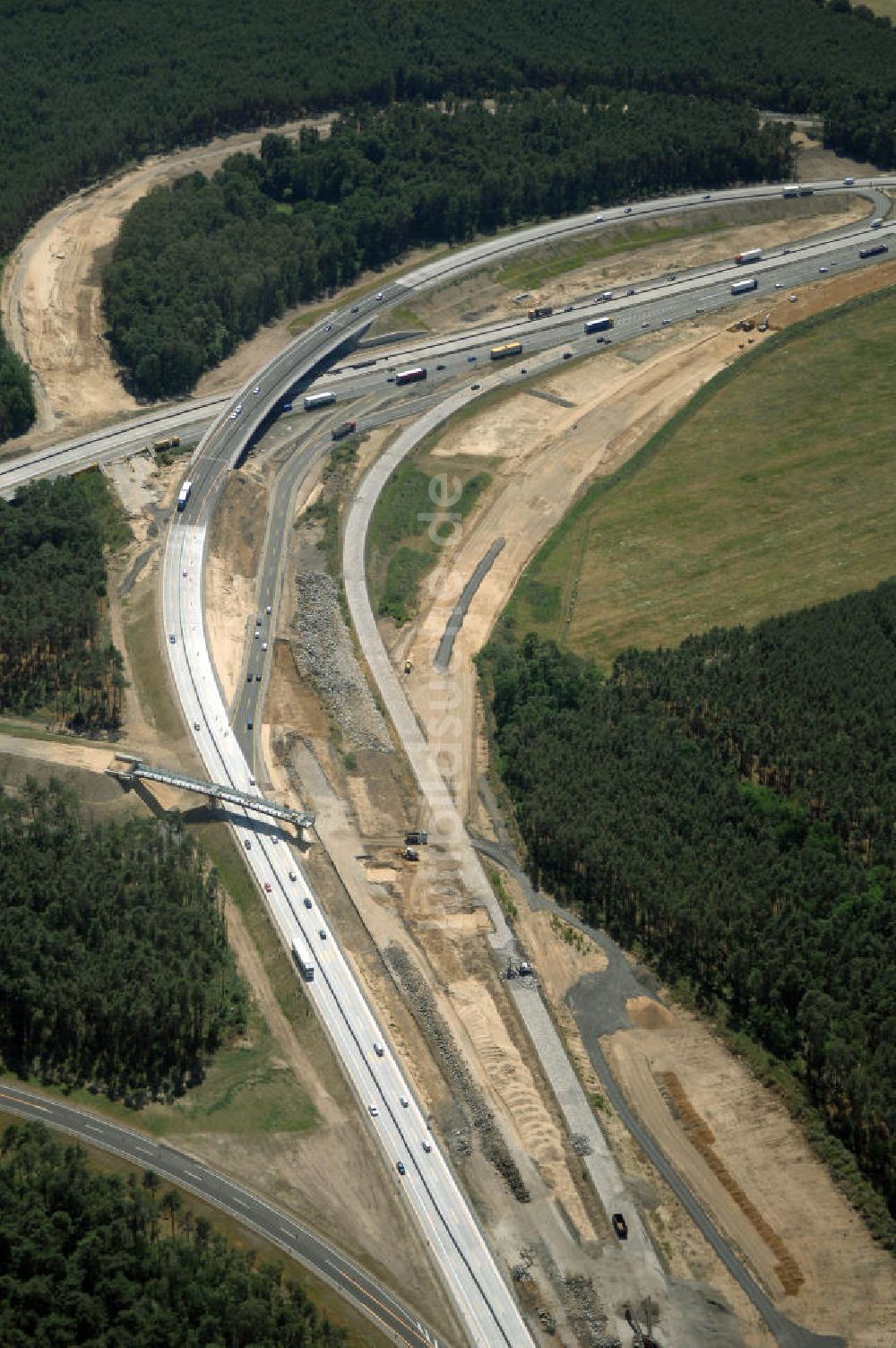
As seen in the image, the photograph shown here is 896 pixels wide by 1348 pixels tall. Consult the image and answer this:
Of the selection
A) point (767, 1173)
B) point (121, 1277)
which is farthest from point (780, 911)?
point (121, 1277)

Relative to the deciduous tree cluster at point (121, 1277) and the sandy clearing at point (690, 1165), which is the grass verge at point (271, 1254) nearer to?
the deciduous tree cluster at point (121, 1277)

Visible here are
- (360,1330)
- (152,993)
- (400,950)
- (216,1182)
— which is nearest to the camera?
(360,1330)

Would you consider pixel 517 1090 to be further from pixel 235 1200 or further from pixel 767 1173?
pixel 235 1200

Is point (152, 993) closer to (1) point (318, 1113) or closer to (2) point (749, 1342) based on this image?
(1) point (318, 1113)

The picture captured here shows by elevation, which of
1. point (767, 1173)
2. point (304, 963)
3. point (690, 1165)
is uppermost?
point (304, 963)

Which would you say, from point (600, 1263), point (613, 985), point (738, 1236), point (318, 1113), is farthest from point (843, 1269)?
point (318, 1113)

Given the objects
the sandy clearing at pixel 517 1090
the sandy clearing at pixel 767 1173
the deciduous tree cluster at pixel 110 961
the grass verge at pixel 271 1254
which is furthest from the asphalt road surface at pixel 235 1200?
the sandy clearing at pixel 767 1173
